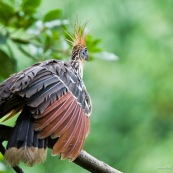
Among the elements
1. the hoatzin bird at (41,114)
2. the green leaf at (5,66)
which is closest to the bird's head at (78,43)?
the green leaf at (5,66)

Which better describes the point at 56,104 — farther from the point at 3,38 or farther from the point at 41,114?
the point at 3,38

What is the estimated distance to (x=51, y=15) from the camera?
3.55 m

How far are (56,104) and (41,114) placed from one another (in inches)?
5.7

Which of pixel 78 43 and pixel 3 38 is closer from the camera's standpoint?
pixel 3 38

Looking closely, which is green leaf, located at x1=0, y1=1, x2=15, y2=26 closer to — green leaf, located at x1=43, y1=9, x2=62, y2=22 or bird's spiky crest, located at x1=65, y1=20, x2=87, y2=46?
green leaf, located at x1=43, y1=9, x2=62, y2=22

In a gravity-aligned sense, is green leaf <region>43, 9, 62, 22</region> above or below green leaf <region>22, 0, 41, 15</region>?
below

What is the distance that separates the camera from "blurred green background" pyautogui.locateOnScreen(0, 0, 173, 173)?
6270mm

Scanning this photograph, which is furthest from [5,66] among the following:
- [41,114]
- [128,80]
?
[128,80]

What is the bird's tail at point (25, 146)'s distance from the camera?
269cm

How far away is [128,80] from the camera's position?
643 cm

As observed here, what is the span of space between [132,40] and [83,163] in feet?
13.4

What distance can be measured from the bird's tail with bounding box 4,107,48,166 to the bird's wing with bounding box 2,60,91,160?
0.04 metres

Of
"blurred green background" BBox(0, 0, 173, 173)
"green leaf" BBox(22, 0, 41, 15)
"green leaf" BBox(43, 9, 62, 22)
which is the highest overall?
"green leaf" BBox(22, 0, 41, 15)

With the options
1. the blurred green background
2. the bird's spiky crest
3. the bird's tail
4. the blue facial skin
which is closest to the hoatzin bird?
the bird's tail
